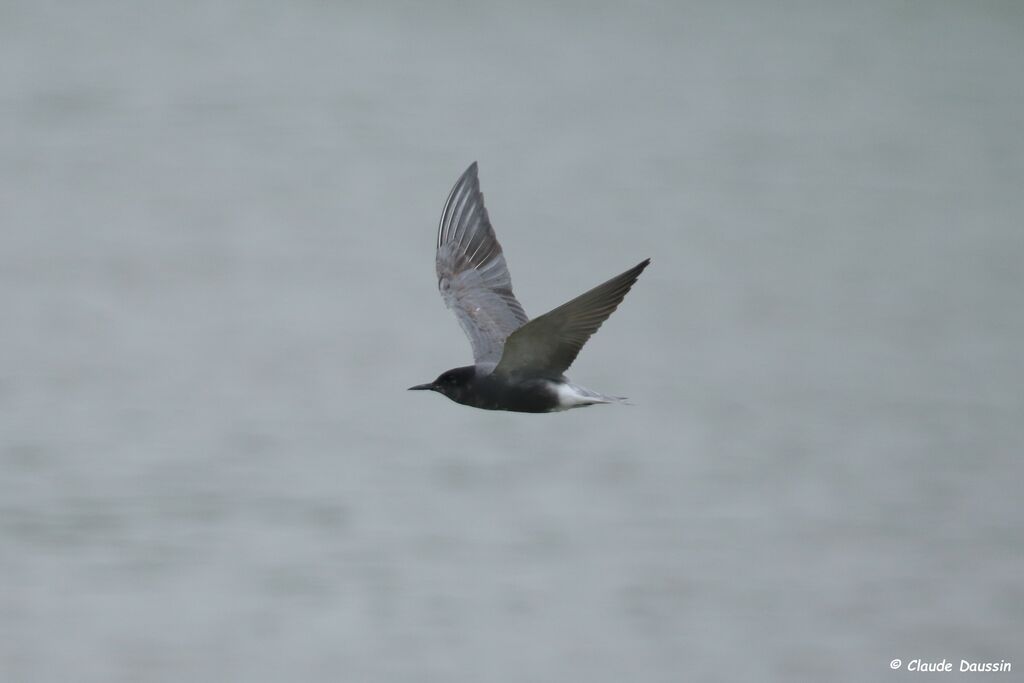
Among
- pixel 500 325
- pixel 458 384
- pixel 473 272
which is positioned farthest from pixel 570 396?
pixel 473 272

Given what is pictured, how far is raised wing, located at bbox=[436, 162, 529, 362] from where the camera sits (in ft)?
25.4

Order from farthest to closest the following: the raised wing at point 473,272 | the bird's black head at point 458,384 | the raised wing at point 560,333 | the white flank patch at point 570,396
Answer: the raised wing at point 473,272, the bird's black head at point 458,384, the white flank patch at point 570,396, the raised wing at point 560,333

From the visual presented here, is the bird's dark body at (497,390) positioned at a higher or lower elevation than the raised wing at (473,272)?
lower

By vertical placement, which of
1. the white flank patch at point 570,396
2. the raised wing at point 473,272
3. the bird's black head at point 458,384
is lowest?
the white flank patch at point 570,396

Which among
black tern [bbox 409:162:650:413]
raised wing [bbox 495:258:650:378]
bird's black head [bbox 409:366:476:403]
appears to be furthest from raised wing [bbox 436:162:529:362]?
raised wing [bbox 495:258:650:378]

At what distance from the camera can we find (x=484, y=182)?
22484 millimetres

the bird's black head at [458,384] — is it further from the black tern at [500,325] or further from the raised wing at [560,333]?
the raised wing at [560,333]

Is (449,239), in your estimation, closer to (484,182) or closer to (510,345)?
(510,345)

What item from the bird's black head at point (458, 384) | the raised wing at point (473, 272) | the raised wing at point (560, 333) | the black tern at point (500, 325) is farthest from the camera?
the raised wing at point (473, 272)

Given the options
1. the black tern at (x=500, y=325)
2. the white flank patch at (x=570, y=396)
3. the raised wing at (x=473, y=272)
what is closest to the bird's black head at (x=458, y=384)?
the black tern at (x=500, y=325)

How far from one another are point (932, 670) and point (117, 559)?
628 cm

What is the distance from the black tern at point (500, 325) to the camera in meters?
6.45

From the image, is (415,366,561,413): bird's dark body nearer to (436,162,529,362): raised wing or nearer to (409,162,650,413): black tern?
(409,162,650,413): black tern

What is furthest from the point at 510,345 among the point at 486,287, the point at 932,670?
the point at 932,670
